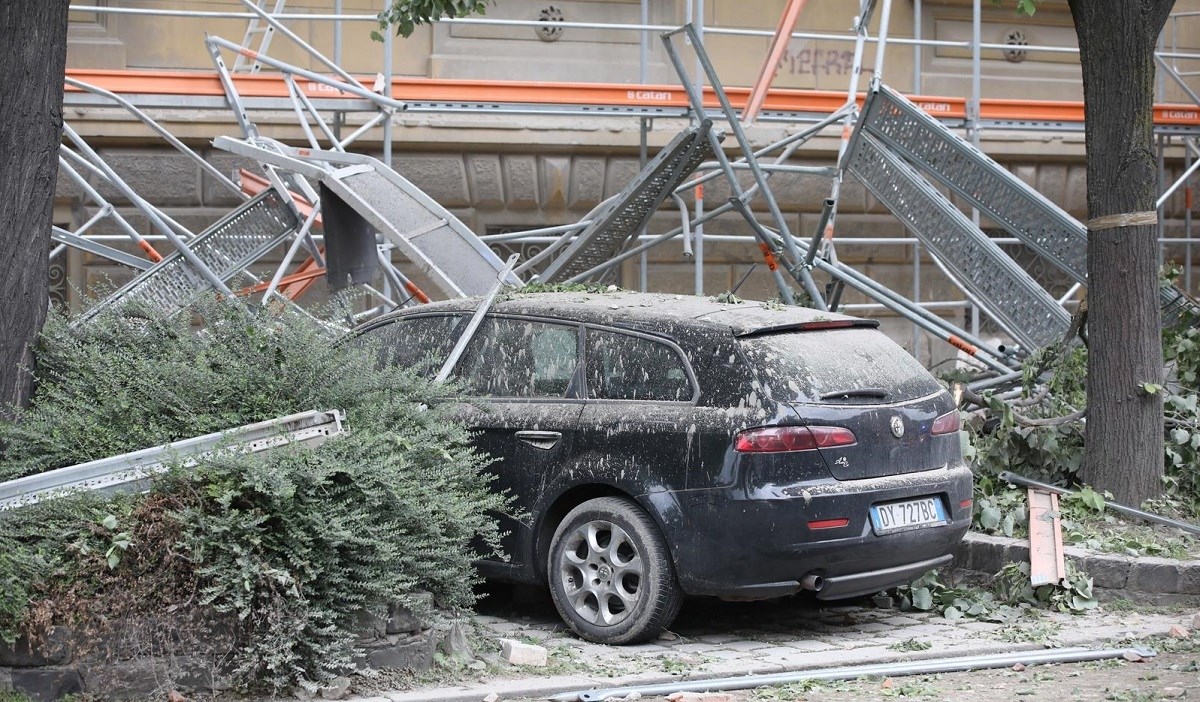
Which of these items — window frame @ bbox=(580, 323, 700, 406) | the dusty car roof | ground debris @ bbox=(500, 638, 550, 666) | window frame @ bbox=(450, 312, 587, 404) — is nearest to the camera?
ground debris @ bbox=(500, 638, 550, 666)

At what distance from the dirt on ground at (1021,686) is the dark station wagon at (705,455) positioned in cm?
60

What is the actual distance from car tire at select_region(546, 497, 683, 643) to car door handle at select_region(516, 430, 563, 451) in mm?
328

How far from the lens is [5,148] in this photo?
6.44m

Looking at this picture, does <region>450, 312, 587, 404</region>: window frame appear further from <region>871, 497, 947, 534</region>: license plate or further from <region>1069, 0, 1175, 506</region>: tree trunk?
<region>1069, 0, 1175, 506</region>: tree trunk

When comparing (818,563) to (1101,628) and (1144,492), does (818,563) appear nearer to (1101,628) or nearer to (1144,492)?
(1101,628)

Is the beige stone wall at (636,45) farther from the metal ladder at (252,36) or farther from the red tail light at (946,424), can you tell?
the red tail light at (946,424)

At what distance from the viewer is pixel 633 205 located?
10383 millimetres

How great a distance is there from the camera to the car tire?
6379 mm

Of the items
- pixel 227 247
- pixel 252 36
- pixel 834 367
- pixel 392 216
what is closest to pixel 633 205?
pixel 392 216

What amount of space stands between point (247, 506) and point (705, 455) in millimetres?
1840

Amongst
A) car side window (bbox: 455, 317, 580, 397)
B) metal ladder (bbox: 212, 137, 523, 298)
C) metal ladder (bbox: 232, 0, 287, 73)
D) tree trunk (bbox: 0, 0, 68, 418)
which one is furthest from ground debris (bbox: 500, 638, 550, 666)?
metal ladder (bbox: 232, 0, 287, 73)

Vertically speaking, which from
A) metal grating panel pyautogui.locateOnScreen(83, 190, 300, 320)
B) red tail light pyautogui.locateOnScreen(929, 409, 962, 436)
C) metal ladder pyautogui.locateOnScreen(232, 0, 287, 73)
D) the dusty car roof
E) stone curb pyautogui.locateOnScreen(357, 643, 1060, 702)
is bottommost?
stone curb pyautogui.locateOnScreen(357, 643, 1060, 702)

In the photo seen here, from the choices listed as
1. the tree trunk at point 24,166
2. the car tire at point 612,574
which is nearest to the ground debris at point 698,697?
the car tire at point 612,574

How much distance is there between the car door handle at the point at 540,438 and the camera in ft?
22.2
